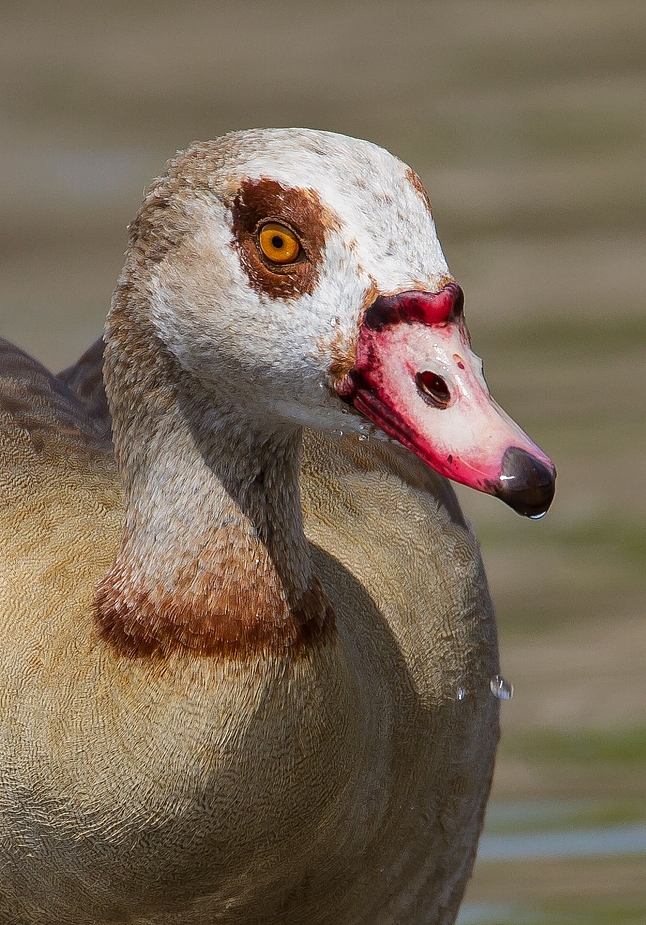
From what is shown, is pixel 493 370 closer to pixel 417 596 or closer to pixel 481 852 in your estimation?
pixel 481 852

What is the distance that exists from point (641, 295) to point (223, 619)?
382cm

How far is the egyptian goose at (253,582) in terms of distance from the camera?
2.55 meters

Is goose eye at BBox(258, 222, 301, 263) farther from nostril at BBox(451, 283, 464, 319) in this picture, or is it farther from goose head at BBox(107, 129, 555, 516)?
nostril at BBox(451, 283, 464, 319)

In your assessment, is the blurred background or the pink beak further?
the blurred background

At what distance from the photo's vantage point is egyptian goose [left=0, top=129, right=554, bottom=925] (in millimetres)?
2547

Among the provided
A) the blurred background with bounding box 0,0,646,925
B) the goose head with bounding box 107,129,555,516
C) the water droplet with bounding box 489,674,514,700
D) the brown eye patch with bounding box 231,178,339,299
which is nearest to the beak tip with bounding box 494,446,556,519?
the goose head with bounding box 107,129,555,516

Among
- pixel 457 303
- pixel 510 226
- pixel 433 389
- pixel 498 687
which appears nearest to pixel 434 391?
pixel 433 389

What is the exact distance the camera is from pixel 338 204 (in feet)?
8.39

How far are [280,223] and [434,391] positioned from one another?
356 mm

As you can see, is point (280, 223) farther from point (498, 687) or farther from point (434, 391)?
point (498, 687)

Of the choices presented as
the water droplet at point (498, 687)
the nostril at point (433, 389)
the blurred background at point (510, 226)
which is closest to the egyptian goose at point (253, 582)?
the nostril at point (433, 389)

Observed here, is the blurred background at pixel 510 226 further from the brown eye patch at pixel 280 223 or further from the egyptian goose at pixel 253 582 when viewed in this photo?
the brown eye patch at pixel 280 223

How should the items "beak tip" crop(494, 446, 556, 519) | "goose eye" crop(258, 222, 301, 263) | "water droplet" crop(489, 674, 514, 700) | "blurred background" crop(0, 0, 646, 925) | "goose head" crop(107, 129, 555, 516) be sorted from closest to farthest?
1. "beak tip" crop(494, 446, 556, 519)
2. "goose head" crop(107, 129, 555, 516)
3. "goose eye" crop(258, 222, 301, 263)
4. "water droplet" crop(489, 674, 514, 700)
5. "blurred background" crop(0, 0, 646, 925)

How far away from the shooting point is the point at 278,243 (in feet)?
8.56
